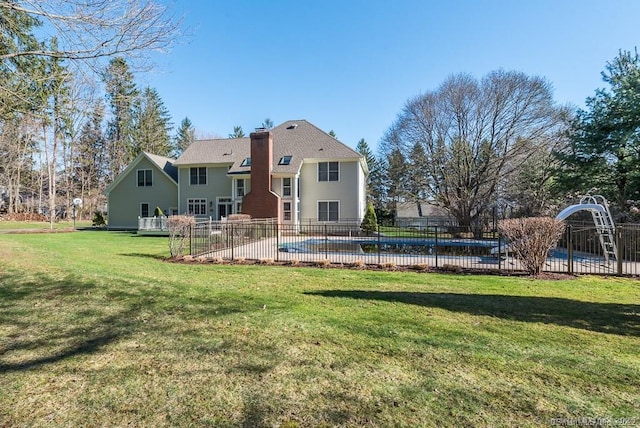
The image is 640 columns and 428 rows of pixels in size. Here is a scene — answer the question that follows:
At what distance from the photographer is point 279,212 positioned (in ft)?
74.4

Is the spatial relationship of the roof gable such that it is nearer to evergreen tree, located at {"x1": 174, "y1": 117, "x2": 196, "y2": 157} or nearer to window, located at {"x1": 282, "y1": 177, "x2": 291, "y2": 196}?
window, located at {"x1": 282, "y1": 177, "x2": 291, "y2": 196}

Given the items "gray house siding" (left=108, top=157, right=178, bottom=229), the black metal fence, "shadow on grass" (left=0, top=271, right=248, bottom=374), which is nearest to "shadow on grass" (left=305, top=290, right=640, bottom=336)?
"shadow on grass" (left=0, top=271, right=248, bottom=374)

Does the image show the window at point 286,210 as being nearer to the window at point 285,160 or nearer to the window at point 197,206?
the window at point 285,160

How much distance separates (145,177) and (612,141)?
29.6 m

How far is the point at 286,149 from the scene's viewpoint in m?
25.2

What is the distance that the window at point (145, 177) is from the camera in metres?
26.7

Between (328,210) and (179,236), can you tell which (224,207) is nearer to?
(328,210)

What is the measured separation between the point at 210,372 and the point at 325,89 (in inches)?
870

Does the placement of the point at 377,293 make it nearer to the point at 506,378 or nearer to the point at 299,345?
the point at 299,345

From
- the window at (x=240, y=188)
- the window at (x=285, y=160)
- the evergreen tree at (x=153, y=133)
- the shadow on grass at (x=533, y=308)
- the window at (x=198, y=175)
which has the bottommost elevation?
the shadow on grass at (x=533, y=308)

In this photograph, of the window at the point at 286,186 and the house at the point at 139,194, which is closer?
the window at the point at 286,186

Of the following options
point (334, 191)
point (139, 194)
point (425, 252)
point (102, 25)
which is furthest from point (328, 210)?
point (102, 25)

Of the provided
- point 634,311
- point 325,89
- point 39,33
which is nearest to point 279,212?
point 325,89

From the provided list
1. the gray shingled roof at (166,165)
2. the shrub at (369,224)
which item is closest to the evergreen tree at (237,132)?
the gray shingled roof at (166,165)
